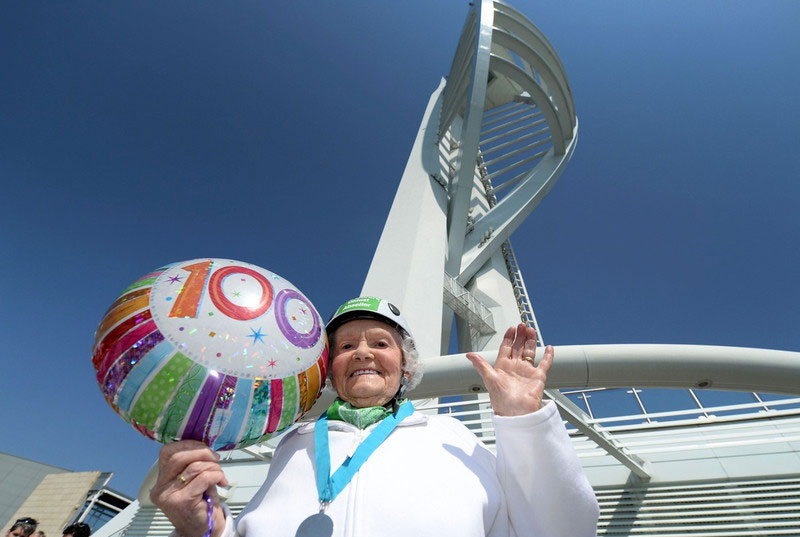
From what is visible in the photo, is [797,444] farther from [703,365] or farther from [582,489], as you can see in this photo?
[582,489]

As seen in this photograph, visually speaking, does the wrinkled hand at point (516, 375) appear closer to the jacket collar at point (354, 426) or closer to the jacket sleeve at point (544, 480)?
the jacket sleeve at point (544, 480)

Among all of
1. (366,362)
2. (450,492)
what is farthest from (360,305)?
(450,492)

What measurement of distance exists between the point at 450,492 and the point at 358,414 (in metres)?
0.40

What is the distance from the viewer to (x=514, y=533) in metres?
1.18

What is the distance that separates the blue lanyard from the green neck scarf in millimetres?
41

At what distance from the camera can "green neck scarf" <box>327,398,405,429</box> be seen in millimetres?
1400

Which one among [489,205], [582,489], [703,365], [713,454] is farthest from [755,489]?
[489,205]

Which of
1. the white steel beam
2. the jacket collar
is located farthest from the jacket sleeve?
the white steel beam

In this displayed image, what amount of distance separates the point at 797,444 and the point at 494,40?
1517 centimetres

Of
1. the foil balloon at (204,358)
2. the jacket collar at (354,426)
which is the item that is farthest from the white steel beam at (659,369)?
the foil balloon at (204,358)

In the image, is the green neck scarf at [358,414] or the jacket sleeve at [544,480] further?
the green neck scarf at [358,414]

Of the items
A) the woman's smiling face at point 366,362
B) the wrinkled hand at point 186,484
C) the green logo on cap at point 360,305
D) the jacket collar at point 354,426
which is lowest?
the wrinkled hand at point 186,484

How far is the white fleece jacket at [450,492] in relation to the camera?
109 centimetres

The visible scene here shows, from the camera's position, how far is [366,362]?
154 cm
